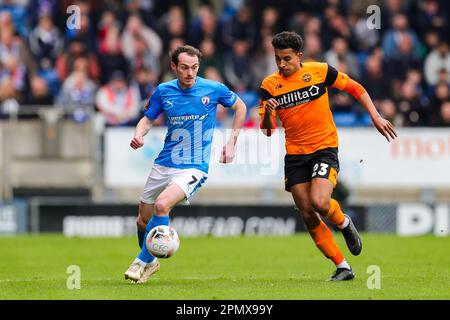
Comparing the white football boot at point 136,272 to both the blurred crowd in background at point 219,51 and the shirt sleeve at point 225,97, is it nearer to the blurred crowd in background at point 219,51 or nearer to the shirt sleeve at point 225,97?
the shirt sleeve at point 225,97

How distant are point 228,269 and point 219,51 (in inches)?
392

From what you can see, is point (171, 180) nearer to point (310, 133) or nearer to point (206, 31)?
point (310, 133)

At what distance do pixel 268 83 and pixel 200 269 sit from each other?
301 cm

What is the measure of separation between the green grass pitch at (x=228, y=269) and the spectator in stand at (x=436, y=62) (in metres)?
4.58

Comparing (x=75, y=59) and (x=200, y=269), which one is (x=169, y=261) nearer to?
(x=200, y=269)

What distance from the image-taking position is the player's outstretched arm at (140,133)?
1185cm

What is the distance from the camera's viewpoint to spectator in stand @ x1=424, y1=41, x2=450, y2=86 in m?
23.9

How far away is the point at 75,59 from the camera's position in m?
23.2

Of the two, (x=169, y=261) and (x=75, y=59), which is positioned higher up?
(x=75, y=59)

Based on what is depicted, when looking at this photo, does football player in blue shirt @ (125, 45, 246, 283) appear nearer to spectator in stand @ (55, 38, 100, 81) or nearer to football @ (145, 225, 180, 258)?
football @ (145, 225, 180, 258)

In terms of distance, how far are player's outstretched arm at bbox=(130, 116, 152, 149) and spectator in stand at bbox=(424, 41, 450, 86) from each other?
1246 centimetres

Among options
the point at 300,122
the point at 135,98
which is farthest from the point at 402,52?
the point at 300,122

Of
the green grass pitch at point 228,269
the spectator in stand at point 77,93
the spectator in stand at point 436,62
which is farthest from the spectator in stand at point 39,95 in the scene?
the spectator in stand at point 436,62

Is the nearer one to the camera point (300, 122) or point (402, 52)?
point (300, 122)
